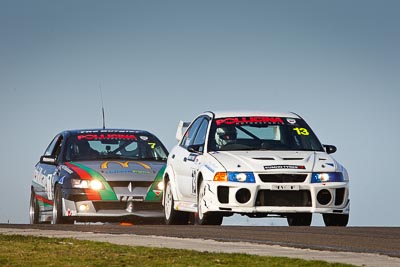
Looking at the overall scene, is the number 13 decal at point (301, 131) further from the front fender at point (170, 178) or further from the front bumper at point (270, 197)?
the front fender at point (170, 178)

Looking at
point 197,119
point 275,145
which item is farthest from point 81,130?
point 275,145

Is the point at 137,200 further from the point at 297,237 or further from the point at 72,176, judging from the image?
the point at 297,237

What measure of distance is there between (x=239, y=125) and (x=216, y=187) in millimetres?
1547

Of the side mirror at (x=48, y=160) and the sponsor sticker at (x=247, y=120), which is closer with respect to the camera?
the sponsor sticker at (x=247, y=120)

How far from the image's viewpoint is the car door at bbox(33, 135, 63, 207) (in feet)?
70.6

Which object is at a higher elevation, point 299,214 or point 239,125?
point 239,125

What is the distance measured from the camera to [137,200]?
2055cm

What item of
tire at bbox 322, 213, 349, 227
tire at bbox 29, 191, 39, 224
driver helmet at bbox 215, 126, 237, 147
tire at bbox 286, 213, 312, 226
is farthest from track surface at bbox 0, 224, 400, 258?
tire at bbox 29, 191, 39, 224

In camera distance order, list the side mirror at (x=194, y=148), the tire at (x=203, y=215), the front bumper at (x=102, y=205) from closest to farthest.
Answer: the tire at (x=203, y=215)
the side mirror at (x=194, y=148)
the front bumper at (x=102, y=205)

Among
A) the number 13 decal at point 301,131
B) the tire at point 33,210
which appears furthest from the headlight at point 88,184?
the number 13 decal at point 301,131

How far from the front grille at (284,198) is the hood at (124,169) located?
10.4ft

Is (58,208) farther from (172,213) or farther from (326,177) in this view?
(326,177)

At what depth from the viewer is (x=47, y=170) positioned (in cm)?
2227

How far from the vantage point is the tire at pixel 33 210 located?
23172mm
